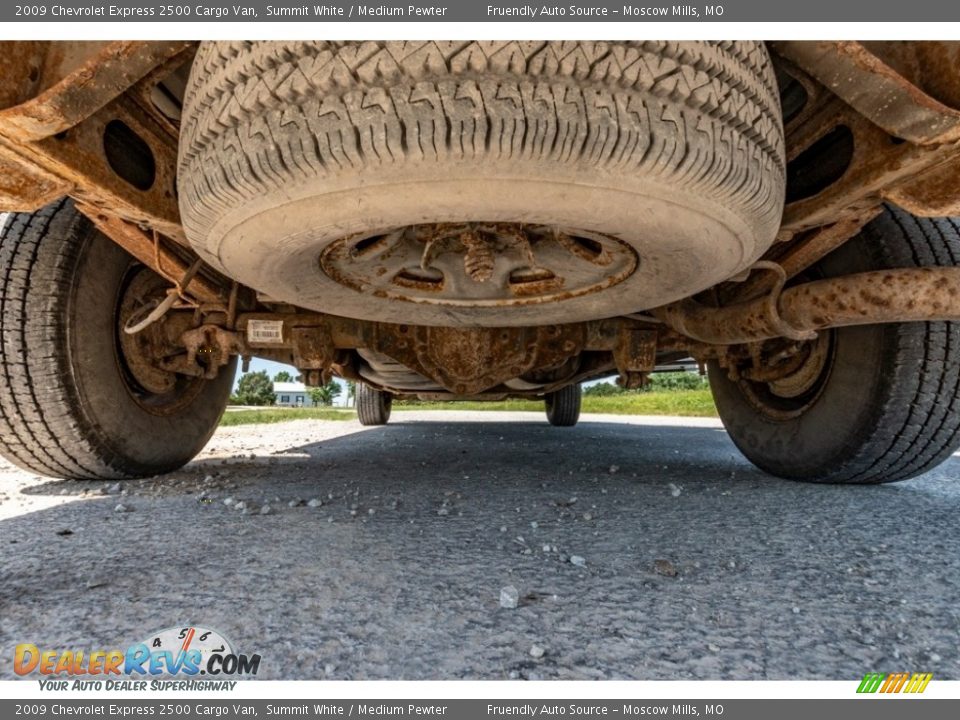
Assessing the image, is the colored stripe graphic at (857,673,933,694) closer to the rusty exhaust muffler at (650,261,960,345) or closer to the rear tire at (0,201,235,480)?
the rusty exhaust muffler at (650,261,960,345)

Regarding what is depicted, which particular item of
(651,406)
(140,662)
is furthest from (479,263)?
(651,406)

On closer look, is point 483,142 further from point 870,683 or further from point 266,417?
point 266,417

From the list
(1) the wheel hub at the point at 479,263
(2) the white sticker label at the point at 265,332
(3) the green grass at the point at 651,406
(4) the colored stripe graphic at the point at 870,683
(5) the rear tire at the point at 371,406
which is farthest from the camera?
(3) the green grass at the point at 651,406

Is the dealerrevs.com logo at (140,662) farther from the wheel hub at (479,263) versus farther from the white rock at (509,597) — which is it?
the wheel hub at (479,263)

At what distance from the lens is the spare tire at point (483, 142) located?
0.77 m

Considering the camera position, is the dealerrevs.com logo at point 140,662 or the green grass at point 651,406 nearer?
the dealerrevs.com logo at point 140,662

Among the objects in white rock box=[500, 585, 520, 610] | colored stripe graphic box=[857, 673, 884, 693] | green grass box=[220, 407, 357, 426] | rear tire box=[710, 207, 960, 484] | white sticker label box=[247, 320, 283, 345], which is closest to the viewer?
colored stripe graphic box=[857, 673, 884, 693]

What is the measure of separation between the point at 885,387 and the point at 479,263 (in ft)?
4.80

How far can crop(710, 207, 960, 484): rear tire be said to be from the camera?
160 centimetres

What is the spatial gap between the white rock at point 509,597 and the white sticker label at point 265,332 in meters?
1.42

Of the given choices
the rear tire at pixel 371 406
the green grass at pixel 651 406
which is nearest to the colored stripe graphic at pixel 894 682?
the rear tire at pixel 371 406

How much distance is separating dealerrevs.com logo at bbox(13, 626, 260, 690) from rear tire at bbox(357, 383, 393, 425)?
16.7ft

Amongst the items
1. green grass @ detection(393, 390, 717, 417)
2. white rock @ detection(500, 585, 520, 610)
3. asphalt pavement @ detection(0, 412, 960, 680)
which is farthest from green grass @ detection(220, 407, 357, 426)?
white rock @ detection(500, 585, 520, 610)

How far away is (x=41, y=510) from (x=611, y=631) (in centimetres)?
171
